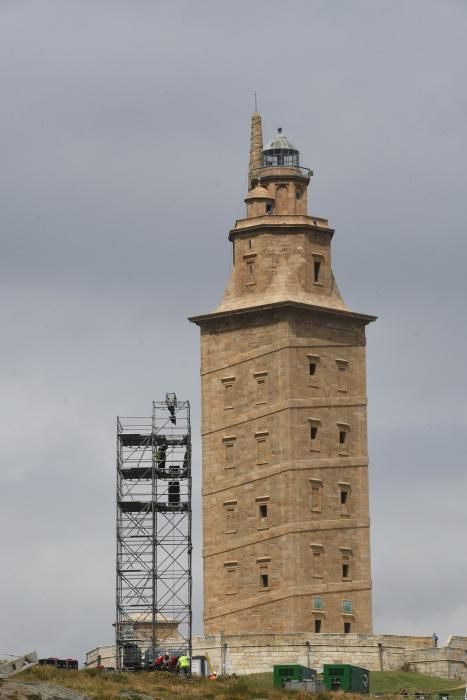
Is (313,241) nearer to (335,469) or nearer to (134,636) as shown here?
(335,469)

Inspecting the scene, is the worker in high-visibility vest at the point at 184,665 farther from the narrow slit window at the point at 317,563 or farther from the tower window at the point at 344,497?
the tower window at the point at 344,497

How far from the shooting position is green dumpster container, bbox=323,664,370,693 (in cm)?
12231

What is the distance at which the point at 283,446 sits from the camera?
455 feet

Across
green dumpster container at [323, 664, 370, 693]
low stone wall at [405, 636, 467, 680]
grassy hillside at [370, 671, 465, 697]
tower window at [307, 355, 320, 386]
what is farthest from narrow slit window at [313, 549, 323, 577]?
green dumpster container at [323, 664, 370, 693]

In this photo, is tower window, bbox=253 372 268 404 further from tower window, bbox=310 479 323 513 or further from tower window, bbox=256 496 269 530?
tower window, bbox=256 496 269 530

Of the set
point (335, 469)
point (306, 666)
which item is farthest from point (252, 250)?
point (306, 666)

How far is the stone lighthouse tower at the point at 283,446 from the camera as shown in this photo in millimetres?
137875

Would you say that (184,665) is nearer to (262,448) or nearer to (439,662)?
(439,662)

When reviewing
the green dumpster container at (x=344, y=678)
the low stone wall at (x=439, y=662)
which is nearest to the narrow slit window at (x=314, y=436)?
the low stone wall at (x=439, y=662)

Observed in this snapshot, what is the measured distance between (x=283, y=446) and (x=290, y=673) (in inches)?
717

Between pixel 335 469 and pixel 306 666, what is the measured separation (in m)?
11.6

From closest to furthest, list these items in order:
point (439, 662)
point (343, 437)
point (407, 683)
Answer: point (407, 683) < point (439, 662) < point (343, 437)

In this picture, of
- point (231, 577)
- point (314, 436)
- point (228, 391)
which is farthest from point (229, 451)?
point (231, 577)

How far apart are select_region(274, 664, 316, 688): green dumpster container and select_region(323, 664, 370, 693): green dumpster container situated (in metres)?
0.79
